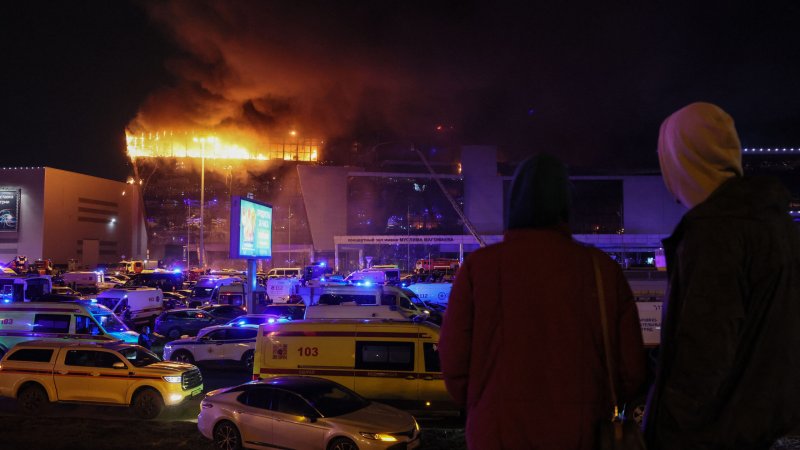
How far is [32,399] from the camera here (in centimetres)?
1036

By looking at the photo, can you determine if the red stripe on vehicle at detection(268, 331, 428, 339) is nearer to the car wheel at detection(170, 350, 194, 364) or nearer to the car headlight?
the car headlight

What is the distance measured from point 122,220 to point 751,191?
3224 inches

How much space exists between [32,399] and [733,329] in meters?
12.7

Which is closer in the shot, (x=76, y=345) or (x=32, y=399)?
(x=32, y=399)

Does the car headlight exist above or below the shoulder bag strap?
below

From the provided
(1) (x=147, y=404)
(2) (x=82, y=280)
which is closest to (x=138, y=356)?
(1) (x=147, y=404)

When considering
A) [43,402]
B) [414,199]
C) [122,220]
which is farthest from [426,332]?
[122,220]

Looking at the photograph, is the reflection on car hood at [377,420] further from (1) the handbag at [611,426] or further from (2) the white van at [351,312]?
(2) the white van at [351,312]

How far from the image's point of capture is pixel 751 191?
1.58 meters

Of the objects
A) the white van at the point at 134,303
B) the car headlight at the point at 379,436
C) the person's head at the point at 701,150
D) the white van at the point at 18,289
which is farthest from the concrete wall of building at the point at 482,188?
the person's head at the point at 701,150

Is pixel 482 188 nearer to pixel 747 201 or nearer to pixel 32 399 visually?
pixel 32 399

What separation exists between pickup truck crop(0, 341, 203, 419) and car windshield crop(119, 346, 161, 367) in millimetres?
21

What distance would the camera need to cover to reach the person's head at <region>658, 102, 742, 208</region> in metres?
1.73

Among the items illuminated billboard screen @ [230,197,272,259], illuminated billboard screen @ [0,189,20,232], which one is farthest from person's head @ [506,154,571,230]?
illuminated billboard screen @ [0,189,20,232]
